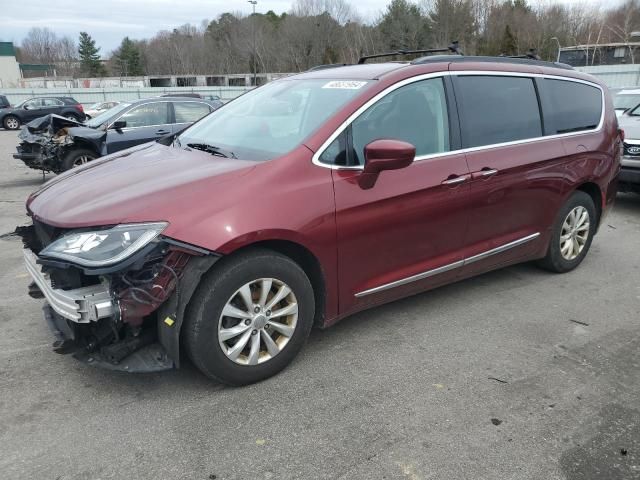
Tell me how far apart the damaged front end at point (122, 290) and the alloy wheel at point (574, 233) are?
3.44 metres

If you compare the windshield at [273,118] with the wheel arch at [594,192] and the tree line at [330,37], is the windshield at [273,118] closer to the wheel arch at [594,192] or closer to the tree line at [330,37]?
the wheel arch at [594,192]

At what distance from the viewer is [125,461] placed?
2475 mm

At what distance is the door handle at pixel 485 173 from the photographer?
3781mm

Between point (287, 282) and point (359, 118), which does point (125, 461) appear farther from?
point (359, 118)

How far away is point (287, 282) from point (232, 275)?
354 mm

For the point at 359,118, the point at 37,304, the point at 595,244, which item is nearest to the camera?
the point at 359,118

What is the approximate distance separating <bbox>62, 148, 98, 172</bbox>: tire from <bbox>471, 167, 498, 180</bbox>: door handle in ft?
26.8

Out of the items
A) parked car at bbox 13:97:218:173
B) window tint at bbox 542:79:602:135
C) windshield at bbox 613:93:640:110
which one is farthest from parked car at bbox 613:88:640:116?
parked car at bbox 13:97:218:173

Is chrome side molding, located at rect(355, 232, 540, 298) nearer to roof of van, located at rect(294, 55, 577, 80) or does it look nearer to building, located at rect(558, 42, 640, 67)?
roof of van, located at rect(294, 55, 577, 80)

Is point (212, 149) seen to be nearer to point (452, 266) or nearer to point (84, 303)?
point (84, 303)

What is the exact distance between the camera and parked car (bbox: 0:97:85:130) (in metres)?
26.3

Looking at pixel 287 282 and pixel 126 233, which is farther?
pixel 287 282

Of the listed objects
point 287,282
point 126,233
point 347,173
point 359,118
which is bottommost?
point 287,282

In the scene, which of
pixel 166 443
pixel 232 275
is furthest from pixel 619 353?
pixel 166 443
